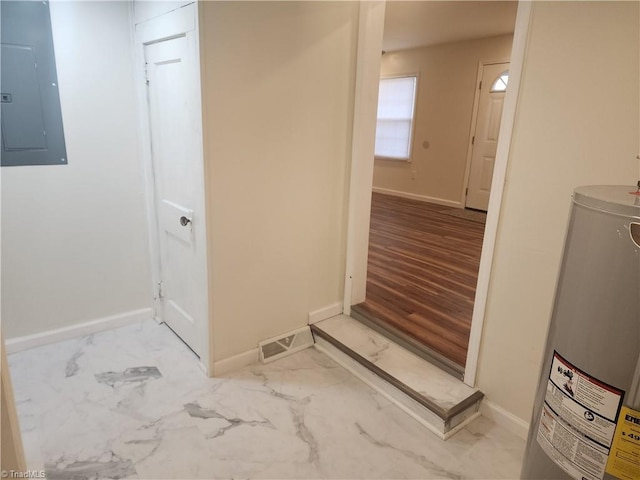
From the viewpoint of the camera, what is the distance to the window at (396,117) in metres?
6.88

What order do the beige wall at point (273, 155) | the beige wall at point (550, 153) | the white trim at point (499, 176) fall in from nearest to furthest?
the beige wall at point (550, 153)
the white trim at point (499, 176)
the beige wall at point (273, 155)

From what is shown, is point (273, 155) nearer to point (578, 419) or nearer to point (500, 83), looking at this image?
point (578, 419)

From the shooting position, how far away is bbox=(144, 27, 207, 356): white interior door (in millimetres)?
2096

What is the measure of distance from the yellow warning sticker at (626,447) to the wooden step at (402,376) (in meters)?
0.97

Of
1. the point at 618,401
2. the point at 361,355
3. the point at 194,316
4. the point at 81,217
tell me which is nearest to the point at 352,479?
the point at 361,355

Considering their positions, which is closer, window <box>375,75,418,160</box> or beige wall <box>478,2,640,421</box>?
beige wall <box>478,2,640,421</box>

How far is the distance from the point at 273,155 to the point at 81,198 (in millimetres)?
1274

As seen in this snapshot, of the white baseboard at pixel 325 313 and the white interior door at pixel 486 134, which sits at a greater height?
the white interior door at pixel 486 134

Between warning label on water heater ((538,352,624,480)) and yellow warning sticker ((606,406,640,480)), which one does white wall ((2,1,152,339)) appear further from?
yellow warning sticker ((606,406,640,480))

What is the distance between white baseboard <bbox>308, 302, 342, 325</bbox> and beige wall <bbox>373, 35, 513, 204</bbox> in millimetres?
4174

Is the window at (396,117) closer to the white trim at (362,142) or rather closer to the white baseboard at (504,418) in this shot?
the white trim at (362,142)

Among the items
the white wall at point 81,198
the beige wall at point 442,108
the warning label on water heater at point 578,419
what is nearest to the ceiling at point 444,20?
the beige wall at point 442,108

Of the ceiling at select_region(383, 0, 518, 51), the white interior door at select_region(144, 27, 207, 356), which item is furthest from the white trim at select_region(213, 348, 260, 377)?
the ceiling at select_region(383, 0, 518, 51)

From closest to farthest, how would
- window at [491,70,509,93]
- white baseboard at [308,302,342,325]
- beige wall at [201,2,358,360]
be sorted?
beige wall at [201,2,358,360] → white baseboard at [308,302,342,325] → window at [491,70,509,93]
